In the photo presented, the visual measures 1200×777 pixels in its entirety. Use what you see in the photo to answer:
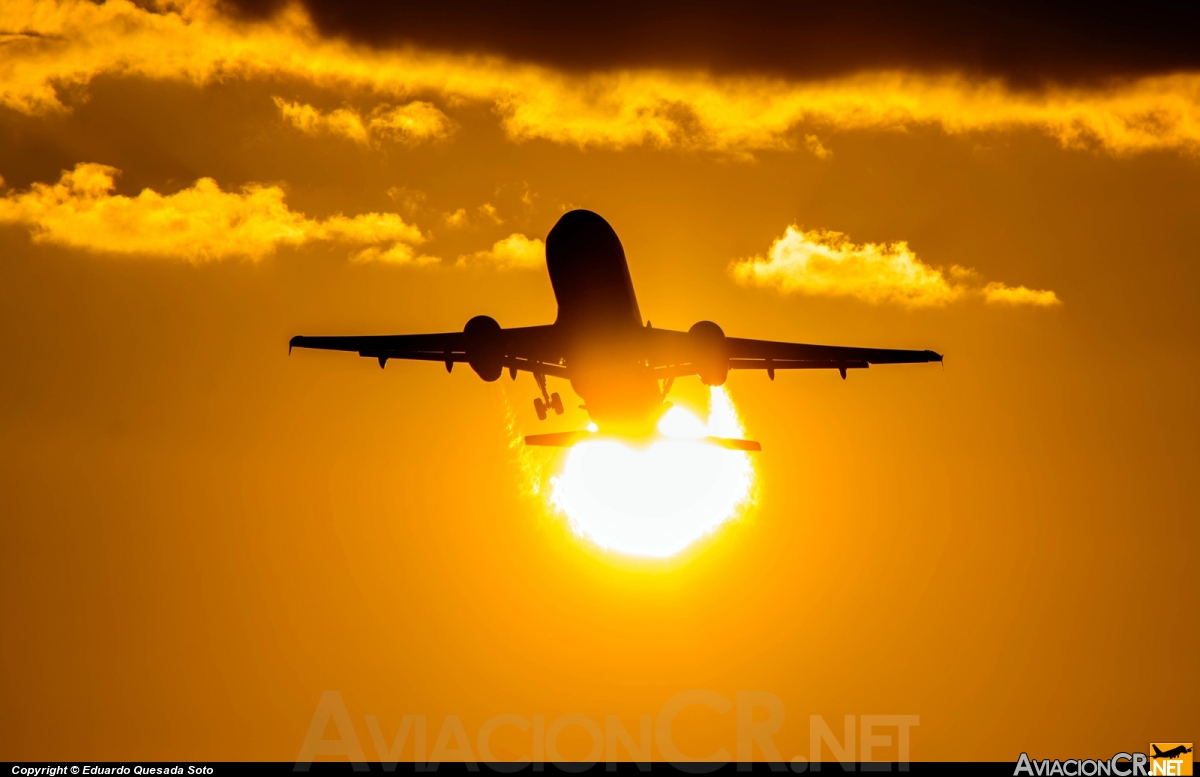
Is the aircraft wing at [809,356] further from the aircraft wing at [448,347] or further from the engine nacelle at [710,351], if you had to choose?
the aircraft wing at [448,347]

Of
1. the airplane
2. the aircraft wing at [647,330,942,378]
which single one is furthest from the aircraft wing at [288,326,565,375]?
the aircraft wing at [647,330,942,378]

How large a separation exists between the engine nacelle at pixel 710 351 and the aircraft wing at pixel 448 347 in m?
6.05

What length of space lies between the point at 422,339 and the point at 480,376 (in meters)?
5.25

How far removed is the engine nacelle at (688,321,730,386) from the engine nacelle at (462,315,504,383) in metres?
8.29

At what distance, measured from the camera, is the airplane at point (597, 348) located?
6125cm

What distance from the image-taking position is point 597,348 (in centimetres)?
6194

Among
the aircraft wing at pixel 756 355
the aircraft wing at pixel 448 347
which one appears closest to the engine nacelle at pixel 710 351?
the aircraft wing at pixel 756 355

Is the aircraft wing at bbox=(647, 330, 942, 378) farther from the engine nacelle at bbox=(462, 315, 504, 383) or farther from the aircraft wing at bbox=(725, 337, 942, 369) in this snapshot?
the engine nacelle at bbox=(462, 315, 504, 383)

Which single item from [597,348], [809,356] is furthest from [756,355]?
[597,348]

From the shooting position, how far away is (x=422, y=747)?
172125mm

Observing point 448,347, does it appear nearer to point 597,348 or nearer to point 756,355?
point 597,348

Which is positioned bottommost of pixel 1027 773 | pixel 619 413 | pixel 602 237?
pixel 1027 773

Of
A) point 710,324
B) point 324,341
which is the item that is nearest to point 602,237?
A: point 710,324

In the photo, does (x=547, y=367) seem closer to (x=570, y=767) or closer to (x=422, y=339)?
(x=422, y=339)
